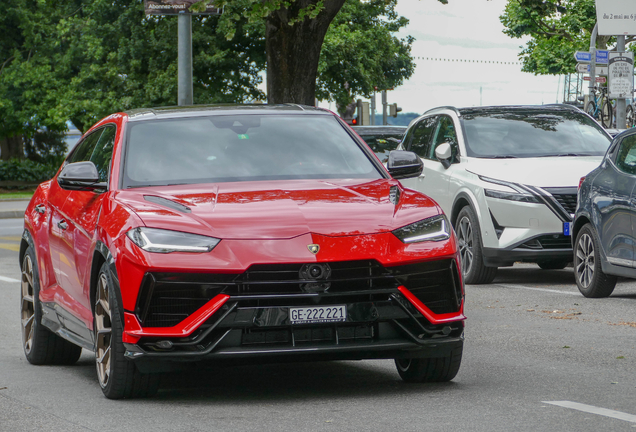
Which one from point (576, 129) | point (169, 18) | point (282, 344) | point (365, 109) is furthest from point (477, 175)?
point (365, 109)

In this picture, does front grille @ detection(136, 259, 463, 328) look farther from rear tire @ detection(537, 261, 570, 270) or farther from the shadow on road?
rear tire @ detection(537, 261, 570, 270)

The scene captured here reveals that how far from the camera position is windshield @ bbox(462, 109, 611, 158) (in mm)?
12562

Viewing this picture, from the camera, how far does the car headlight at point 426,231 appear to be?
5.75 meters

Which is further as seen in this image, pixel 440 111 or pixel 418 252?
pixel 440 111

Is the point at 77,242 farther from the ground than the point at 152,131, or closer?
closer

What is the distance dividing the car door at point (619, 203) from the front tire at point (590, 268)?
0.78ft

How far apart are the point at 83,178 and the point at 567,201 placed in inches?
252

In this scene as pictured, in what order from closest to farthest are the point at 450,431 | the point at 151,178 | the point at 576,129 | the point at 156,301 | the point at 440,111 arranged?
1. the point at 450,431
2. the point at 156,301
3. the point at 151,178
4. the point at 576,129
5. the point at 440,111

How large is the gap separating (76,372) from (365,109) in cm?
4243

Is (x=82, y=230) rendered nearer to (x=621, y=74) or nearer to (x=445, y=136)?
(x=445, y=136)

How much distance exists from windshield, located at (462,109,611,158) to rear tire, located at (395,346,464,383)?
6.45 m

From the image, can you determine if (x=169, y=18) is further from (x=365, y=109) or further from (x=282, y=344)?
(x=282, y=344)

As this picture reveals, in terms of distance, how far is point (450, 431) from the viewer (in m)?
5.01

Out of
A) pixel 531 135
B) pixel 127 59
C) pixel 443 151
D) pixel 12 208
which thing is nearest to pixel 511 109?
pixel 531 135
